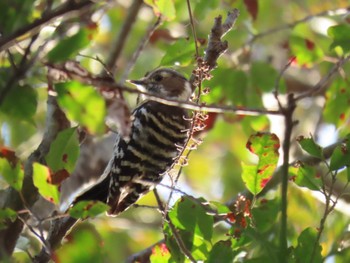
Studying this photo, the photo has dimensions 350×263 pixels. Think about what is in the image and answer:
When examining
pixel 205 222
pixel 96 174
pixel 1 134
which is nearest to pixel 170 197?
pixel 205 222

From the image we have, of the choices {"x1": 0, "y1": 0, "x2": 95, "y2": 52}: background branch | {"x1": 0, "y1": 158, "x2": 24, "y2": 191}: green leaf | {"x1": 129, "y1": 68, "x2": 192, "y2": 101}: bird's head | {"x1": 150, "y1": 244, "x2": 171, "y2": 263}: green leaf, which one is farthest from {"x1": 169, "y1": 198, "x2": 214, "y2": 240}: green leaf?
{"x1": 129, "y1": 68, "x2": 192, "y2": 101}: bird's head

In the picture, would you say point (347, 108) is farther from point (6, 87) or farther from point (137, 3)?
point (6, 87)

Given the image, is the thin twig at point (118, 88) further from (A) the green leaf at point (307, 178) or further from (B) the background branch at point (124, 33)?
(B) the background branch at point (124, 33)

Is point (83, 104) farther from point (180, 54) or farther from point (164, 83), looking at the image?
point (164, 83)

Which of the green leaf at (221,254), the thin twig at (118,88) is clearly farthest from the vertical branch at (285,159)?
the green leaf at (221,254)

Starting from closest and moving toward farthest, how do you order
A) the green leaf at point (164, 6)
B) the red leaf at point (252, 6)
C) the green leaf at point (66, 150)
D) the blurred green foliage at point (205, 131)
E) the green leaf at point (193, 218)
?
the blurred green foliage at point (205, 131), the green leaf at point (66, 150), the green leaf at point (193, 218), the green leaf at point (164, 6), the red leaf at point (252, 6)

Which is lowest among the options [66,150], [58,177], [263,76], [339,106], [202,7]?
[58,177]

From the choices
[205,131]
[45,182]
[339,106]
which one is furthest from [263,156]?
[205,131]

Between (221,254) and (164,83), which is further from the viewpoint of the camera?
(164,83)
